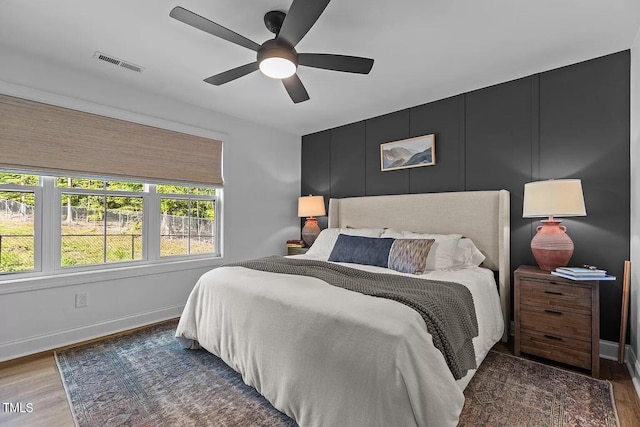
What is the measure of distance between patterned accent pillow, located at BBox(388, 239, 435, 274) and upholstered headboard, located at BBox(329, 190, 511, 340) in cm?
67

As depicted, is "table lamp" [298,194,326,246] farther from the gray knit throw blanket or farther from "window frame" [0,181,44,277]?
"window frame" [0,181,44,277]

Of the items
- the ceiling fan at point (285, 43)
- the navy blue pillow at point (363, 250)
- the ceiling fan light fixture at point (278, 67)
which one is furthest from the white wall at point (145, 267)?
the ceiling fan light fixture at point (278, 67)

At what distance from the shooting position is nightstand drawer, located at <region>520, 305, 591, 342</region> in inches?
88.4

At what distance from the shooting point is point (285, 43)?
1.96m

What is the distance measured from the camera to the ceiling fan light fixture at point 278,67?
6.63 feet

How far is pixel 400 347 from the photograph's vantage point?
1347 mm

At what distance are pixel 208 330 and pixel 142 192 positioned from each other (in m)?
1.91

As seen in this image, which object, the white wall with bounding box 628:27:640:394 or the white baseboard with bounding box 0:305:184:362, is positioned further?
the white baseboard with bounding box 0:305:184:362

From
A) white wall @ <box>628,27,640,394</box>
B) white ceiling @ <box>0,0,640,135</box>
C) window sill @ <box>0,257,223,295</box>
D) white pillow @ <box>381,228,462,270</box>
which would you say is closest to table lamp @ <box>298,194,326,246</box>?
window sill @ <box>0,257,223,295</box>

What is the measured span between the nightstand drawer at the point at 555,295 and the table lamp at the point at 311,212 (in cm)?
260

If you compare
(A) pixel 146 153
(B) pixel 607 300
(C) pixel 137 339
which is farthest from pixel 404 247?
(A) pixel 146 153

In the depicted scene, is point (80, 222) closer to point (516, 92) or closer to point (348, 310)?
point (348, 310)

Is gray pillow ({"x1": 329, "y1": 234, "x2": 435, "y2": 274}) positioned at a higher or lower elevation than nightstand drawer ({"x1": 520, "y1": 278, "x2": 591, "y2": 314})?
higher

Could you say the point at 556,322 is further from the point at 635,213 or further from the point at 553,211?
the point at 635,213
